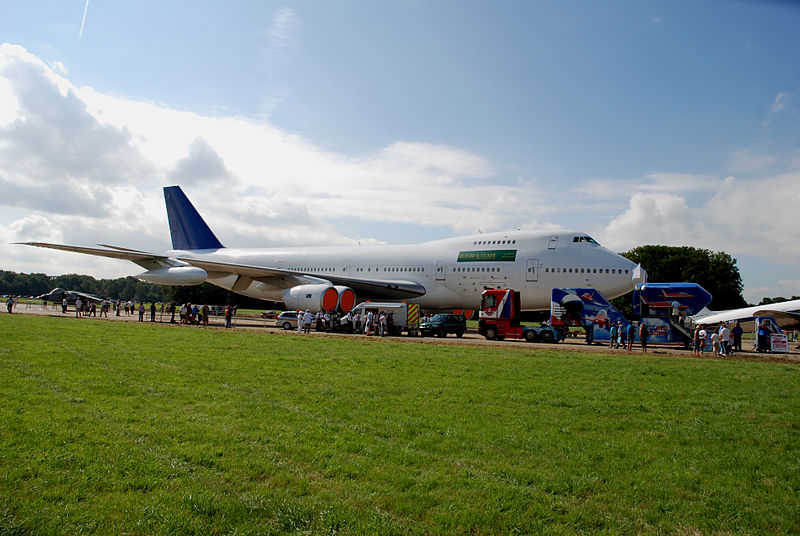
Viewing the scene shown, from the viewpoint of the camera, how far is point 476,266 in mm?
29312

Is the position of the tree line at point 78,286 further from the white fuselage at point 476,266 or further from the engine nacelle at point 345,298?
the engine nacelle at point 345,298

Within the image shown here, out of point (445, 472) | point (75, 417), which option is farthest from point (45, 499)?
Result: point (445, 472)

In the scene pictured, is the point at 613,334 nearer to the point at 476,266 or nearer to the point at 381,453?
the point at 476,266

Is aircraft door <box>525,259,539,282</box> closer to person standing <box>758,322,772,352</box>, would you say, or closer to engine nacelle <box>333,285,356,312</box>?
engine nacelle <box>333,285,356,312</box>

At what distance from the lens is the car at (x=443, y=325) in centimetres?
2597

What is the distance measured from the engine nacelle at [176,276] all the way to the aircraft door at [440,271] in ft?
41.6

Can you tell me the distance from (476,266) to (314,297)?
8.81 m

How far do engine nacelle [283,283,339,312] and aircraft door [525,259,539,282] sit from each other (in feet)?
32.6

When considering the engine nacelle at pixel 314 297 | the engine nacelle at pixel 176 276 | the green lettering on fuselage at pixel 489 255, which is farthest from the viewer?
the engine nacelle at pixel 176 276

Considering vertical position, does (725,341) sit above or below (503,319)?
below

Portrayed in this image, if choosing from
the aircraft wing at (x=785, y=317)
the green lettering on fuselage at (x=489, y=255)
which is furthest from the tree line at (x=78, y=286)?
the aircraft wing at (x=785, y=317)

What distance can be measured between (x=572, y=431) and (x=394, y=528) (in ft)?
12.1

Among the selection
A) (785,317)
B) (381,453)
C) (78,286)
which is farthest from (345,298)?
(78,286)

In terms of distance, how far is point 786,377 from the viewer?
42.5 feet
